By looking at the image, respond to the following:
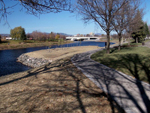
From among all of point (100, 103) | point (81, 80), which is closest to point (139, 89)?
point (100, 103)

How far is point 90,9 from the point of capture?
12172 millimetres

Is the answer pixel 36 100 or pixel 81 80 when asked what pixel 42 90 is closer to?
pixel 36 100

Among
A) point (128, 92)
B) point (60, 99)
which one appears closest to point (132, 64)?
point (128, 92)

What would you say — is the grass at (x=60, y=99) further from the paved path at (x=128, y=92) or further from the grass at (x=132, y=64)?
the grass at (x=132, y=64)

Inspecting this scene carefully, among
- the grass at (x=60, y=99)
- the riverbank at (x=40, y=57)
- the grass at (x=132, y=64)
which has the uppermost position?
the grass at (x=132, y=64)

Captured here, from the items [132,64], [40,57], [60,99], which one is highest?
[132,64]

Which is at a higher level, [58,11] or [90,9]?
[90,9]

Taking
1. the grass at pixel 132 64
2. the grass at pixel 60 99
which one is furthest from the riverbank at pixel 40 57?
the grass at pixel 60 99

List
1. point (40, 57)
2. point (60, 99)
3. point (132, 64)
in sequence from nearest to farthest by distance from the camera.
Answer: point (60, 99), point (132, 64), point (40, 57)

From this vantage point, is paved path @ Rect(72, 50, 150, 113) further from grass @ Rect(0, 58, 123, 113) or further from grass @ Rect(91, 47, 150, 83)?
grass @ Rect(91, 47, 150, 83)

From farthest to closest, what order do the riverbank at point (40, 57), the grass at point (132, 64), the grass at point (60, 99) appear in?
the riverbank at point (40, 57), the grass at point (132, 64), the grass at point (60, 99)

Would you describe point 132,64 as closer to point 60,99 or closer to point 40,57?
point 60,99

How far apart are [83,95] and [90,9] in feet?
33.3

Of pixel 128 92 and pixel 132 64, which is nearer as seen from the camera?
pixel 128 92
